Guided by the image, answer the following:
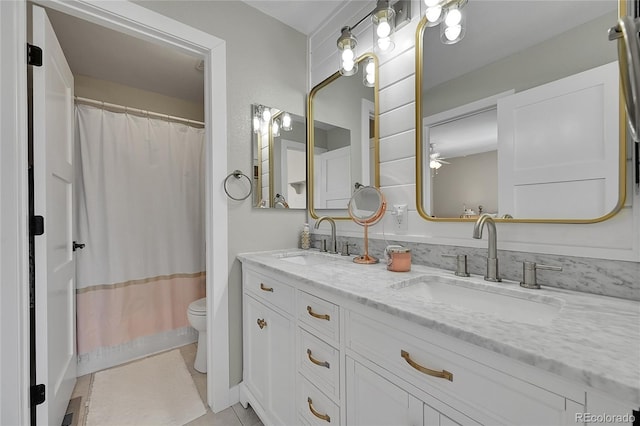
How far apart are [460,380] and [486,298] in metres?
0.45

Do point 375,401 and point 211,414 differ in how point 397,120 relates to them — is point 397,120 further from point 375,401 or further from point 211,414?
point 211,414

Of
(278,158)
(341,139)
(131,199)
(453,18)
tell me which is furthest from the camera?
(131,199)

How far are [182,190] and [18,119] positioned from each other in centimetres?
135

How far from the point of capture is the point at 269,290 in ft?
4.41

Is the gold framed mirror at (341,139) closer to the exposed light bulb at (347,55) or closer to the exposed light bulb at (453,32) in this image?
the exposed light bulb at (347,55)

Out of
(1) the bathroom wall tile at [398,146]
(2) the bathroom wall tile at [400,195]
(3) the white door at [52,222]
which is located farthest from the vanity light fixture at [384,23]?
(3) the white door at [52,222]

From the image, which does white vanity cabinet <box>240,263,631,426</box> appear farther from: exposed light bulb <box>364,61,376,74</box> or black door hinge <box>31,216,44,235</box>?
exposed light bulb <box>364,61,376,74</box>

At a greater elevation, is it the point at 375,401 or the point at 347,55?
the point at 347,55

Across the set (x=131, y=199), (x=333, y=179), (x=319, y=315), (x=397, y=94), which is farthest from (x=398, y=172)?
(x=131, y=199)

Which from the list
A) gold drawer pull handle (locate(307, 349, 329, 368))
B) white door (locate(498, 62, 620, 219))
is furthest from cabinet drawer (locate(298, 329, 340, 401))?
white door (locate(498, 62, 620, 219))

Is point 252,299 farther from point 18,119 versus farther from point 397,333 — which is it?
point 18,119

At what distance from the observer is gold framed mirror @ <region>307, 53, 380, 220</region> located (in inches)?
63.4

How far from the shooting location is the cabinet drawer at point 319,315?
97 cm

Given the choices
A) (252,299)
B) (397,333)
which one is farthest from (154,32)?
(397,333)
